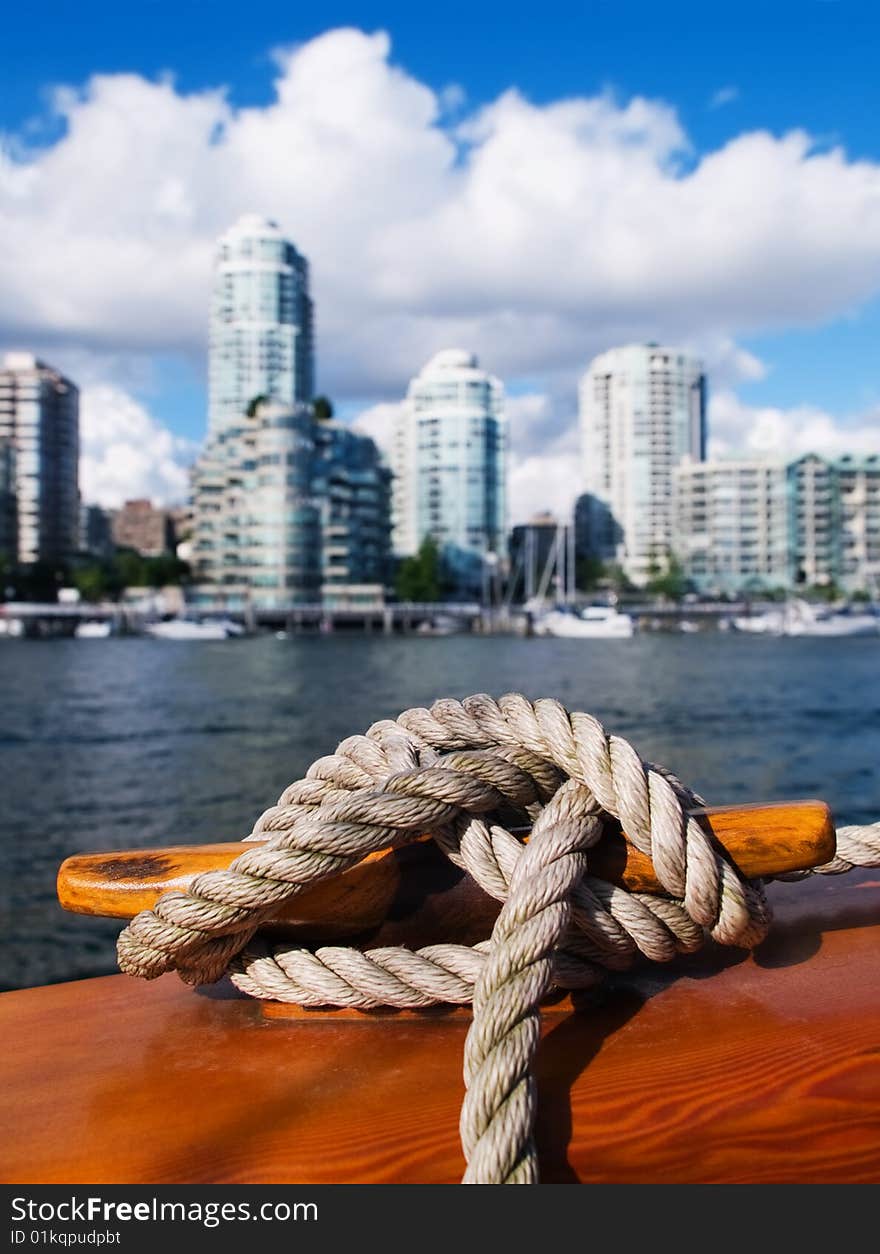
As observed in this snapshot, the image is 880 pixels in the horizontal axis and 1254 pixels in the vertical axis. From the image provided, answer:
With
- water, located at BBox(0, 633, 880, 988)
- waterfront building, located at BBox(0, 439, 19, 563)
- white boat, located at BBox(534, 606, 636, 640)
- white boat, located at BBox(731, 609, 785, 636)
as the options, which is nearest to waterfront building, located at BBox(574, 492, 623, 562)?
white boat, located at BBox(731, 609, 785, 636)

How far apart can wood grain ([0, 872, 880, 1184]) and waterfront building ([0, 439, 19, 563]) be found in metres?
119

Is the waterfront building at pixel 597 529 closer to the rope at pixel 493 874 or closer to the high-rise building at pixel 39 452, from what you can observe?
the high-rise building at pixel 39 452

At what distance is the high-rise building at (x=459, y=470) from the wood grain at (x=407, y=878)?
114765 millimetres

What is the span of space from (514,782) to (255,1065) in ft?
1.91

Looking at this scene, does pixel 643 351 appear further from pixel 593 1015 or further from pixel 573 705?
pixel 593 1015

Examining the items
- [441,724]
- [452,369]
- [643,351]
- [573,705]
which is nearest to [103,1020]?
[441,724]

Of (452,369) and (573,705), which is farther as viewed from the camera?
(452,369)

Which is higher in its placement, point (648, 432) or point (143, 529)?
point (648, 432)

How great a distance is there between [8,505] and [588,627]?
68246 mm

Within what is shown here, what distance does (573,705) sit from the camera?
3122 centimetres

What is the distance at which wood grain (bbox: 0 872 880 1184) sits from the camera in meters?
1.23

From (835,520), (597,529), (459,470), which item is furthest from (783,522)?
(459,470)

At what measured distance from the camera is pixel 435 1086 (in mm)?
1386

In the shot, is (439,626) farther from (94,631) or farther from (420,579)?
(94,631)
